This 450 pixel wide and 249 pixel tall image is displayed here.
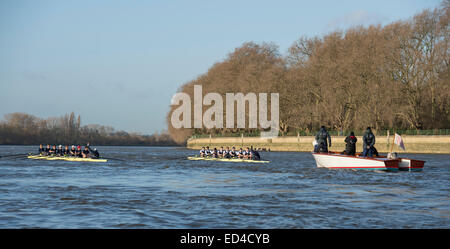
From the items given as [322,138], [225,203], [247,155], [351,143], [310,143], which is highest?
[322,138]

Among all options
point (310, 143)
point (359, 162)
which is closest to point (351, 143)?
point (359, 162)

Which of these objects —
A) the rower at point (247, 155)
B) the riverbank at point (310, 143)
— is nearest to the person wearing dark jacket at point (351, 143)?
the rower at point (247, 155)

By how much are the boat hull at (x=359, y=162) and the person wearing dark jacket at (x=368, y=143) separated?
1113mm

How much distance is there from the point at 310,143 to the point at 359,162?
5846 cm

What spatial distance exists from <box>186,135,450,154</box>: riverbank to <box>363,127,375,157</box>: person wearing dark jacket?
40.0m

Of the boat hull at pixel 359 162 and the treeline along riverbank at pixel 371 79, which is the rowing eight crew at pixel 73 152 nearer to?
the boat hull at pixel 359 162

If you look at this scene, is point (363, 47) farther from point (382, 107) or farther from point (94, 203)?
point (94, 203)

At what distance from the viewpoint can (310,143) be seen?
95.3m

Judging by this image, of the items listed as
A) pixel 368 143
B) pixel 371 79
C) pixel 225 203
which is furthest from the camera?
pixel 371 79

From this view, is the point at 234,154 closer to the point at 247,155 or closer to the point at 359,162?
the point at 247,155

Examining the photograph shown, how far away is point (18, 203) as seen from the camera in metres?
21.6

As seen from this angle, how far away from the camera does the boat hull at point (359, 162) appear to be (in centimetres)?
3612

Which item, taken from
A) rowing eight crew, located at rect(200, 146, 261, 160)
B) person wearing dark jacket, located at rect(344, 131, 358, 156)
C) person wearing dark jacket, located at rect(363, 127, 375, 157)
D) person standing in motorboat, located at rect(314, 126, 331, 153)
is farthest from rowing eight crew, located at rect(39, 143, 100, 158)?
person wearing dark jacket, located at rect(363, 127, 375, 157)
